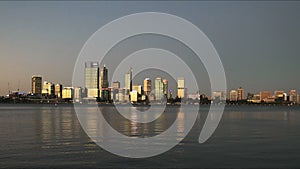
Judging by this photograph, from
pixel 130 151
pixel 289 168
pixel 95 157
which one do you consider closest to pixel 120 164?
pixel 95 157

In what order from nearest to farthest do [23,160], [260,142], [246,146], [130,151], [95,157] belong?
[23,160]
[95,157]
[130,151]
[246,146]
[260,142]

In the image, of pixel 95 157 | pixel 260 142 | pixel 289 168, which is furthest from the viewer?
pixel 260 142

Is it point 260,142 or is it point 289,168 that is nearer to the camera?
point 289,168

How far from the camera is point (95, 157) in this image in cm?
2303

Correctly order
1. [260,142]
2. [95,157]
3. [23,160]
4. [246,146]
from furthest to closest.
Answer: [260,142] < [246,146] < [95,157] < [23,160]

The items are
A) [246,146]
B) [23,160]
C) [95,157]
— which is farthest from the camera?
[246,146]

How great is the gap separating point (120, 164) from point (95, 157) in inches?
116

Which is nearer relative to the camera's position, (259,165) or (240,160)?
(259,165)

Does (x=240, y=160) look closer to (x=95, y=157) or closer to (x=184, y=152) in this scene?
(x=184, y=152)

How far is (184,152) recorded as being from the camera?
2562cm

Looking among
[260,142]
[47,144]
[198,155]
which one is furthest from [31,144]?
[260,142]

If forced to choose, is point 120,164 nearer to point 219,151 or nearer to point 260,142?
point 219,151

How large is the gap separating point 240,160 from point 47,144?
1560cm

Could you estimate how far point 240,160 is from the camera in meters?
22.5
